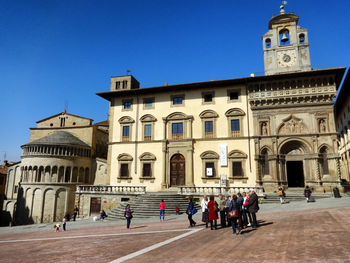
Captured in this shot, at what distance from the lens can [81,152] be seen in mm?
35062

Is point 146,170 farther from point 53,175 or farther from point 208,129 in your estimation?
point 53,175

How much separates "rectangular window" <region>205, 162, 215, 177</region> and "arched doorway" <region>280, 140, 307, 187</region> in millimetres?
7396

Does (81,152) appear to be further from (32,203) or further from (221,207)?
(221,207)

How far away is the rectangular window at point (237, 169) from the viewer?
2656 cm

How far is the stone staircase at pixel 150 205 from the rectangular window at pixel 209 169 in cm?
440

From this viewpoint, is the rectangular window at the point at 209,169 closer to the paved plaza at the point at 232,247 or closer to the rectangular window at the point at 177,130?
the rectangular window at the point at 177,130

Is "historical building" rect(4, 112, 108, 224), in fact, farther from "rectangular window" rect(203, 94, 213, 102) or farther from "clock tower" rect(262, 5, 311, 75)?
"clock tower" rect(262, 5, 311, 75)

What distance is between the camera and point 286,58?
28062mm

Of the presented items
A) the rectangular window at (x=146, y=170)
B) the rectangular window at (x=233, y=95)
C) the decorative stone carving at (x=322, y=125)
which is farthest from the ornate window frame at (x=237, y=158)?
the rectangular window at (x=146, y=170)

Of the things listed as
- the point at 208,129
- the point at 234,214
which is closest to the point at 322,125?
the point at 208,129

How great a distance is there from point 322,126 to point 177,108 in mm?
15649

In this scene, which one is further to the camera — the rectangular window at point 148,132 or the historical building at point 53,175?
the historical building at point 53,175

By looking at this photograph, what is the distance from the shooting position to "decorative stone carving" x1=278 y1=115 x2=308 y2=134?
25.5 m

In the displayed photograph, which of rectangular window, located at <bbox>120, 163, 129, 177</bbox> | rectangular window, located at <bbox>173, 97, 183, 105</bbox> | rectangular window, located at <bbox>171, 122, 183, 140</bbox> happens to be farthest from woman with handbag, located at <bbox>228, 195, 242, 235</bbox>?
rectangular window, located at <bbox>120, 163, 129, 177</bbox>
